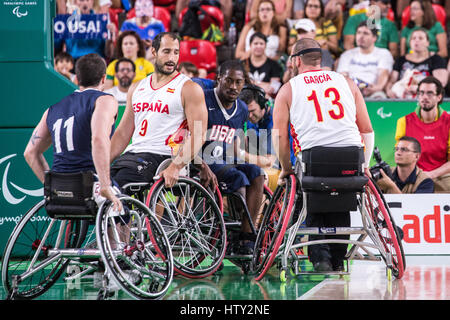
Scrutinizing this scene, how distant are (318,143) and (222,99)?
1.25 metres

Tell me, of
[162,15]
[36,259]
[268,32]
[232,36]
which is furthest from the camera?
[162,15]

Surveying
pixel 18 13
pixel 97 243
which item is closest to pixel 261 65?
pixel 18 13

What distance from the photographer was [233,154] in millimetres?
6977

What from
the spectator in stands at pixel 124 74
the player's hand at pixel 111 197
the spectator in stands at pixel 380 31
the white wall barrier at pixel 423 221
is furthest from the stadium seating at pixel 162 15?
the player's hand at pixel 111 197

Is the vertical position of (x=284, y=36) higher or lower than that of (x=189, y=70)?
higher

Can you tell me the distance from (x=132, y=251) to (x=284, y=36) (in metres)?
7.24

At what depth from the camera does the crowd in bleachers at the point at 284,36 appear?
10.7 metres

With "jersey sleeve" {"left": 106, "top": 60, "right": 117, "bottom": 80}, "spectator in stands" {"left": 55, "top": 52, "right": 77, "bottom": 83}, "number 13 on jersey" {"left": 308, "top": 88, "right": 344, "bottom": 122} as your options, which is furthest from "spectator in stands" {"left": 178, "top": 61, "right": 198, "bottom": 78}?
"number 13 on jersey" {"left": 308, "top": 88, "right": 344, "bottom": 122}

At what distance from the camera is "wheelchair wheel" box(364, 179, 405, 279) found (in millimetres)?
5500

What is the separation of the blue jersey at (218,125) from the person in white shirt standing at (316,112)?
29.6 inches

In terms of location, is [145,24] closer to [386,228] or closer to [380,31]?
[380,31]

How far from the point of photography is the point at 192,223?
5863 millimetres
